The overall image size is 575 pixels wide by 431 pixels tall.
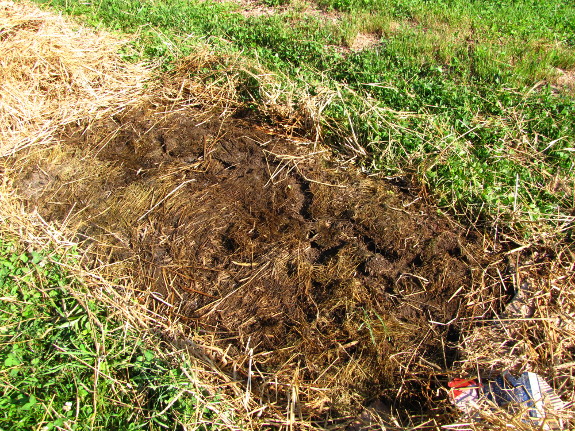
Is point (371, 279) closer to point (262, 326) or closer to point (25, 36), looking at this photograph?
point (262, 326)

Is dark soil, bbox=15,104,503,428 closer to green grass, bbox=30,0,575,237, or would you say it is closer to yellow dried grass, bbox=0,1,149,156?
green grass, bbox=30,0,575,237

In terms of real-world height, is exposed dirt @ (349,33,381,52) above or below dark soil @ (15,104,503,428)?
above

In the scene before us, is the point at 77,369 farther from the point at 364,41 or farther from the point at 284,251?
the point at 364,41

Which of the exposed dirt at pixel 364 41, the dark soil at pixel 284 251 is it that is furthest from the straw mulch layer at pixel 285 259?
the exposed dirt at pixel 364 41

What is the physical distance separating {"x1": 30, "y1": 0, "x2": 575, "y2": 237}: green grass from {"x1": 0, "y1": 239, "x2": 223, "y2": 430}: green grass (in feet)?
7.74

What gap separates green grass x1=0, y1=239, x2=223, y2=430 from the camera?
2723mm

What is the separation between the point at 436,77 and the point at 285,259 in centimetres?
284

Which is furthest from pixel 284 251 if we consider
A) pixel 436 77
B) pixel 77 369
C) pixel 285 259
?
pixel 436 77

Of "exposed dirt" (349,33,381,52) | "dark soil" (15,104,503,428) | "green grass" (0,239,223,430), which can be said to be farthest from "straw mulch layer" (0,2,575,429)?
"exposed dirt" (349,33,381,52)

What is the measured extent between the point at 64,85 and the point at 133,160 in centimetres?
156

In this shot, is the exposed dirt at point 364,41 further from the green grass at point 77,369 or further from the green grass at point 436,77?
the green grass at point 77,369

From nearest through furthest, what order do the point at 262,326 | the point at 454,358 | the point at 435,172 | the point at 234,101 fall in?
the point at 454,358, the point at 262,326, the point at 435,172, the point at 234,101

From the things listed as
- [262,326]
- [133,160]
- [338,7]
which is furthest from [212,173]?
[338,7]

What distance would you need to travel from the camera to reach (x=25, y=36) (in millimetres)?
5223
